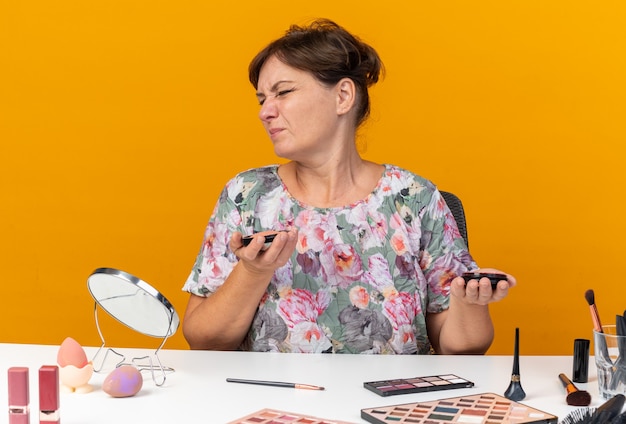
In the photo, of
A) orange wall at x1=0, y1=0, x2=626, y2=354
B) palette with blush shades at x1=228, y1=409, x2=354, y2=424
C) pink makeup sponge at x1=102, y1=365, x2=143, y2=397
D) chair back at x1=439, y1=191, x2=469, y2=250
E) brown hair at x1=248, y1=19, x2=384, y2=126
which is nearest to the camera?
palette with blush shades at x1=228, y1=409, x2=354, y2=424

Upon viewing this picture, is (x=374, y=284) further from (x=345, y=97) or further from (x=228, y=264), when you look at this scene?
(x=345, y=97)

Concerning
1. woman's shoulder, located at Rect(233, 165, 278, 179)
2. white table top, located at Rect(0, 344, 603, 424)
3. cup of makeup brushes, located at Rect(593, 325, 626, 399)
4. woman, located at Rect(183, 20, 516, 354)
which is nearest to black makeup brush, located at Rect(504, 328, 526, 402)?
white table top, located at Rect(0, 344, 603, 424)

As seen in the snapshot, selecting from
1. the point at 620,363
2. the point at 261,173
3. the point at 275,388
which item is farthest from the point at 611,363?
the point at 261,173

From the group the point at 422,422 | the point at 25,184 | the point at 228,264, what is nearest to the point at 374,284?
the point at 228,264

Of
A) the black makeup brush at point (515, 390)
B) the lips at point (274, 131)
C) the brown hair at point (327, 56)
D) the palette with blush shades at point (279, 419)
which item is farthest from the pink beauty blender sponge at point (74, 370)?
the brown hair at point (327, 56)

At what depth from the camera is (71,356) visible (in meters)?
1.38

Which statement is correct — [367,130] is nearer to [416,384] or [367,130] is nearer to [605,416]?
[416,384]

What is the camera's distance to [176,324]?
57.1 inches

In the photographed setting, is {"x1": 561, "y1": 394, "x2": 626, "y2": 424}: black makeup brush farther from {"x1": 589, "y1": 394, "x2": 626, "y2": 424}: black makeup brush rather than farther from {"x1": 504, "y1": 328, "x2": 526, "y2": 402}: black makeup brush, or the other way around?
{"x1": 504, "y1": 328, "x2": 526, "y2": 402}: black makeup brush

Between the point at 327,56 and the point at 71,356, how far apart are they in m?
1.00

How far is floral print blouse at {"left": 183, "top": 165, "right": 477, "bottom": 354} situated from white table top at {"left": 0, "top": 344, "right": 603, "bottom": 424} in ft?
0.83

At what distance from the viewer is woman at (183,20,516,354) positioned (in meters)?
1.90

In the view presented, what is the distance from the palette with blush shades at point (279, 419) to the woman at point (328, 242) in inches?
22.8

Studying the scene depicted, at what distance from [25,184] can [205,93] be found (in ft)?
2.44
